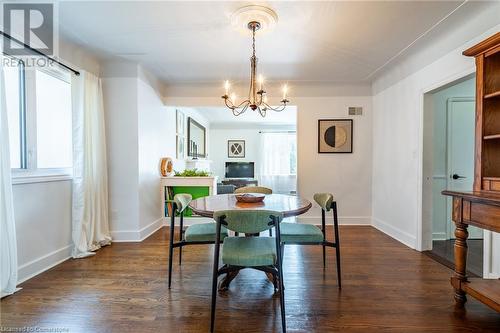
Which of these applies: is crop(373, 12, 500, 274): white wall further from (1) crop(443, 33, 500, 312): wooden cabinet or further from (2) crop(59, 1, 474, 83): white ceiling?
(1) crop(443, 33, 500, 312): wooden cabinet

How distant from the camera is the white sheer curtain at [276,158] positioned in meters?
8.21

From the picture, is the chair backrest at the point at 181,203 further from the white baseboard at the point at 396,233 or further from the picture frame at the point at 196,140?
the picture frame at the point at 196,140

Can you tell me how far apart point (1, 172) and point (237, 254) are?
6.38 feet

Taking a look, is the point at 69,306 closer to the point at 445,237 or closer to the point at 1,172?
the point at 1,172

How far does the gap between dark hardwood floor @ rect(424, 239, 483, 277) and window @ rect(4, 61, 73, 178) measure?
4.32 meters

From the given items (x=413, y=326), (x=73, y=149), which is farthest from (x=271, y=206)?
(x=73, y=149)

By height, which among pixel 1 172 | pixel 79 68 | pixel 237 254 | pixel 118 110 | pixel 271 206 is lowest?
pixel 237 254

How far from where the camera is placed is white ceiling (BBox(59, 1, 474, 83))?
2178mm

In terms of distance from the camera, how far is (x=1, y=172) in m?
2.00

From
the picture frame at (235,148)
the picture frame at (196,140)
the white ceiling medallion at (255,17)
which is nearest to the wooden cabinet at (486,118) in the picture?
the white ceiling medallion at (255,17)

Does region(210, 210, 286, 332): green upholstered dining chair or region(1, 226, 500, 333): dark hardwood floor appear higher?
region(210, 210, 286, 332): green upholstered dining chair

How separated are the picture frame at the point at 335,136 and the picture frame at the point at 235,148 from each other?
14.2 ft

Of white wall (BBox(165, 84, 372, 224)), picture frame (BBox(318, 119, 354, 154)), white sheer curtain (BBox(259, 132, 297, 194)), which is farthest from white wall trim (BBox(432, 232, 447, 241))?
white sheer curtain (BBox(259, 132, 297, 194))

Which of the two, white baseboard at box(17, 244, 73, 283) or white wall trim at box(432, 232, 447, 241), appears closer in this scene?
white baseboard at box(17, 244, 73, 283)
